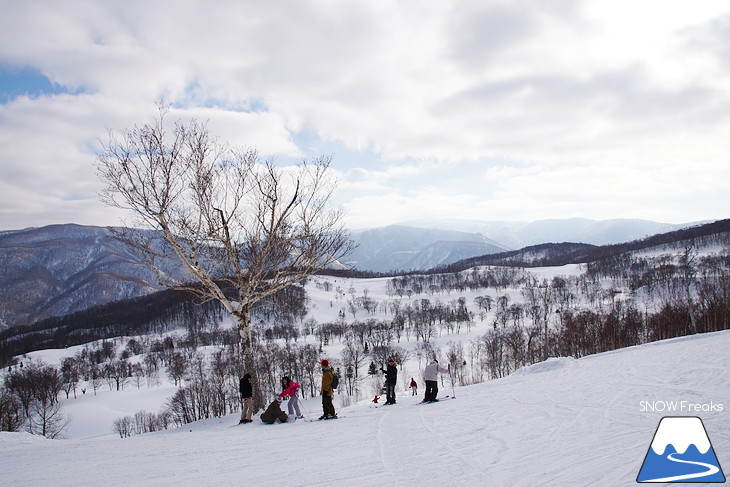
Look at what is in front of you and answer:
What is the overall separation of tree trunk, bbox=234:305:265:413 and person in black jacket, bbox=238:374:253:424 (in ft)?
3.12

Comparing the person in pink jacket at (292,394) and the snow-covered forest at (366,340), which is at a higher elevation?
the person in pink jacket at (292,394)

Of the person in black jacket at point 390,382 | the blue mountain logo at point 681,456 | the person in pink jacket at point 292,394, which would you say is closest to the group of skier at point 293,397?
the person in pink jacket at point 292,394

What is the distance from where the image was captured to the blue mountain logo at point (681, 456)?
4.36 metres

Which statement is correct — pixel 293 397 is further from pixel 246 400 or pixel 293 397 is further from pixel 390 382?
pixel 390 382

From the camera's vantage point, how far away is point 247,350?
1286 cm

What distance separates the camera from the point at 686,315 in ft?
123

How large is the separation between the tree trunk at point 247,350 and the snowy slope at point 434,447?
106 inches

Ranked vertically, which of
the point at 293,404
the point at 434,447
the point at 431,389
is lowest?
the point at 431,389

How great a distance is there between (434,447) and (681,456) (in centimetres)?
342

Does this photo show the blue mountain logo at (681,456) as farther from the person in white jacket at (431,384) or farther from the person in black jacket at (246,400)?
the person in black jacket at (246,400)

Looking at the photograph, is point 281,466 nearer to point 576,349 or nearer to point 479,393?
point 479,393

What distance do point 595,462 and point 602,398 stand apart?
14.5 ft

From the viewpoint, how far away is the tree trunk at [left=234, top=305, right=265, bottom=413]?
12687 mm

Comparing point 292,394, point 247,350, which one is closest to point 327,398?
point 292,394
